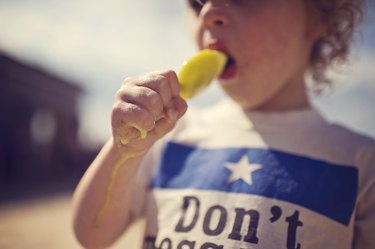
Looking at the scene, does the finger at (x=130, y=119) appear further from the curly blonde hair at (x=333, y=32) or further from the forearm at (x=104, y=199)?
the curly blonde hair at (x=333, y=32)

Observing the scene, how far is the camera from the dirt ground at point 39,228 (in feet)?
8.24

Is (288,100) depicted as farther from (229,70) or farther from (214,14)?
(214,14)

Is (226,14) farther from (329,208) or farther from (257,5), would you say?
(329,208)

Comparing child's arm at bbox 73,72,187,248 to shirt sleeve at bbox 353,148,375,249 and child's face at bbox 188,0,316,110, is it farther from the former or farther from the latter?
shirt sleeve at bbox 353,148,375,249

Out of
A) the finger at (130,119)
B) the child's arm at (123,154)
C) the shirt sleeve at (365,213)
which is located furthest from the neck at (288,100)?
the finger at (130,119)

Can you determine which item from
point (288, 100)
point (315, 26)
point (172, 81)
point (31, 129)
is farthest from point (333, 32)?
point (31, 129)

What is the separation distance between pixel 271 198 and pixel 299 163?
119 millimetres

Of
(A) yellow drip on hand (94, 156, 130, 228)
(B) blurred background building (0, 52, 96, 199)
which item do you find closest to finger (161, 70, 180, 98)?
(A) yellow drip on hand (94, 156, 130, 228)

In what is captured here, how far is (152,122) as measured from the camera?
0.57 m

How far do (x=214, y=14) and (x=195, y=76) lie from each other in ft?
0.62

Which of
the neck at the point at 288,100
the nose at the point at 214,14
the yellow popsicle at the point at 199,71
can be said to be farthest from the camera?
the neck at the point at 288,100

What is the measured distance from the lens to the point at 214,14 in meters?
0.86

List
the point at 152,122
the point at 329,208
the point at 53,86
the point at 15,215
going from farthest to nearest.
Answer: the point at 53,86
the point at 15,215
the point at 329,208
the point at 152,122

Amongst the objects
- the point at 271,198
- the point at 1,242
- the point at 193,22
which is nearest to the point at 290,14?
the point at 193,22
